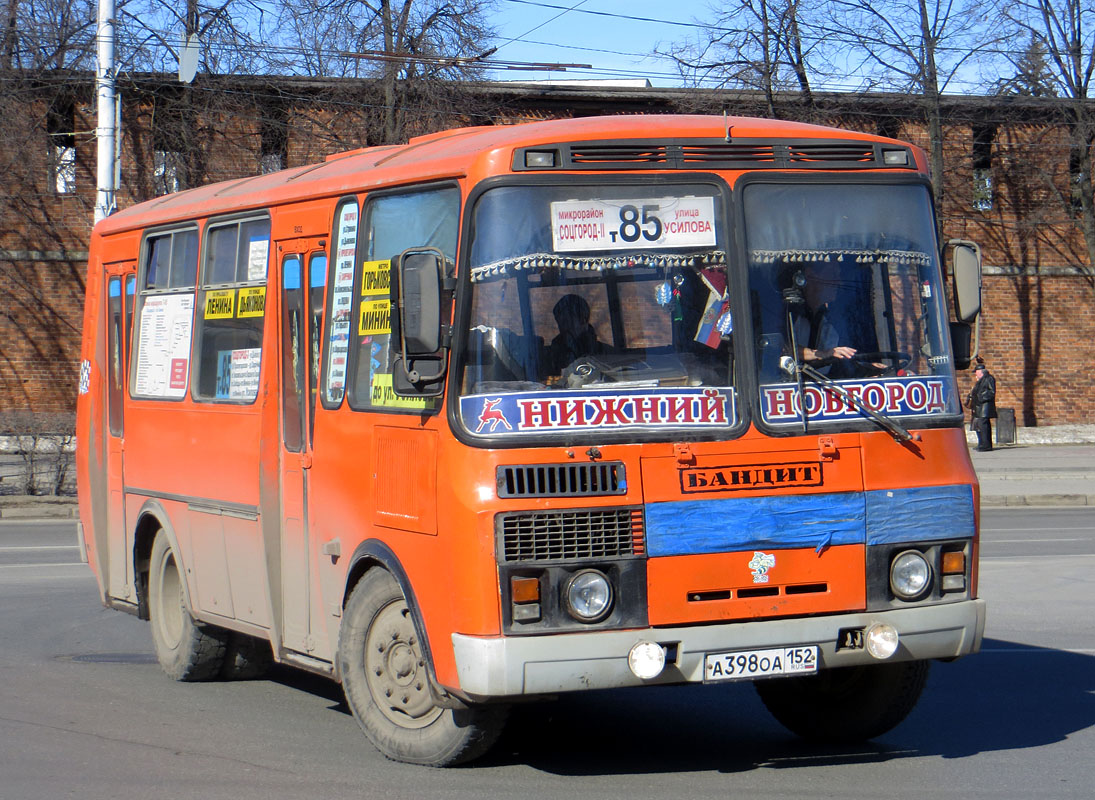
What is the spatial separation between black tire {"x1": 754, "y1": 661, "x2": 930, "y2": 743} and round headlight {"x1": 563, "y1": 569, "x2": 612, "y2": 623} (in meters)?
1.32

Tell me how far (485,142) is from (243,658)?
4.18 m

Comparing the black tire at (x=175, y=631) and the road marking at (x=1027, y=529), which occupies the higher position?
the black tire at (x=175, y=631)

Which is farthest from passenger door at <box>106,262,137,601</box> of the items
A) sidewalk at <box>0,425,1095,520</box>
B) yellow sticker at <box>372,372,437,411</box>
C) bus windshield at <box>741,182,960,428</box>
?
sidewalk at <box>0,425,1095,520</box>

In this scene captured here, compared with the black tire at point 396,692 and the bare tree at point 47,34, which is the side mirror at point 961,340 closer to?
the black tire at point 396,692

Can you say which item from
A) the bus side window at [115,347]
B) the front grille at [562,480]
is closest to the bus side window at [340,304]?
the front grille at [562,480]

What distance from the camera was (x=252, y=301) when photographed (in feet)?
26.3

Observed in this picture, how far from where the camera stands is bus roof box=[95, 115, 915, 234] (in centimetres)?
608

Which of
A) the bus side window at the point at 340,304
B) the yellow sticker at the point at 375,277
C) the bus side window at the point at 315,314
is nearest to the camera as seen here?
the yellow sticker at the point at 375,277

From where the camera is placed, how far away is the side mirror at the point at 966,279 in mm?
6539

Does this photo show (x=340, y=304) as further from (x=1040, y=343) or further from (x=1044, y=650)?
(x=1040, y=343)

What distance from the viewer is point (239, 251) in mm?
8211

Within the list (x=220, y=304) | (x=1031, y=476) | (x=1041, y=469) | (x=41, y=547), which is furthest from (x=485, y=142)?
(x=1041, y=469)

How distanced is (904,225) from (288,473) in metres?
3.21

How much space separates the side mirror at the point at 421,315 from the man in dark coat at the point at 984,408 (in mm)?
24930
